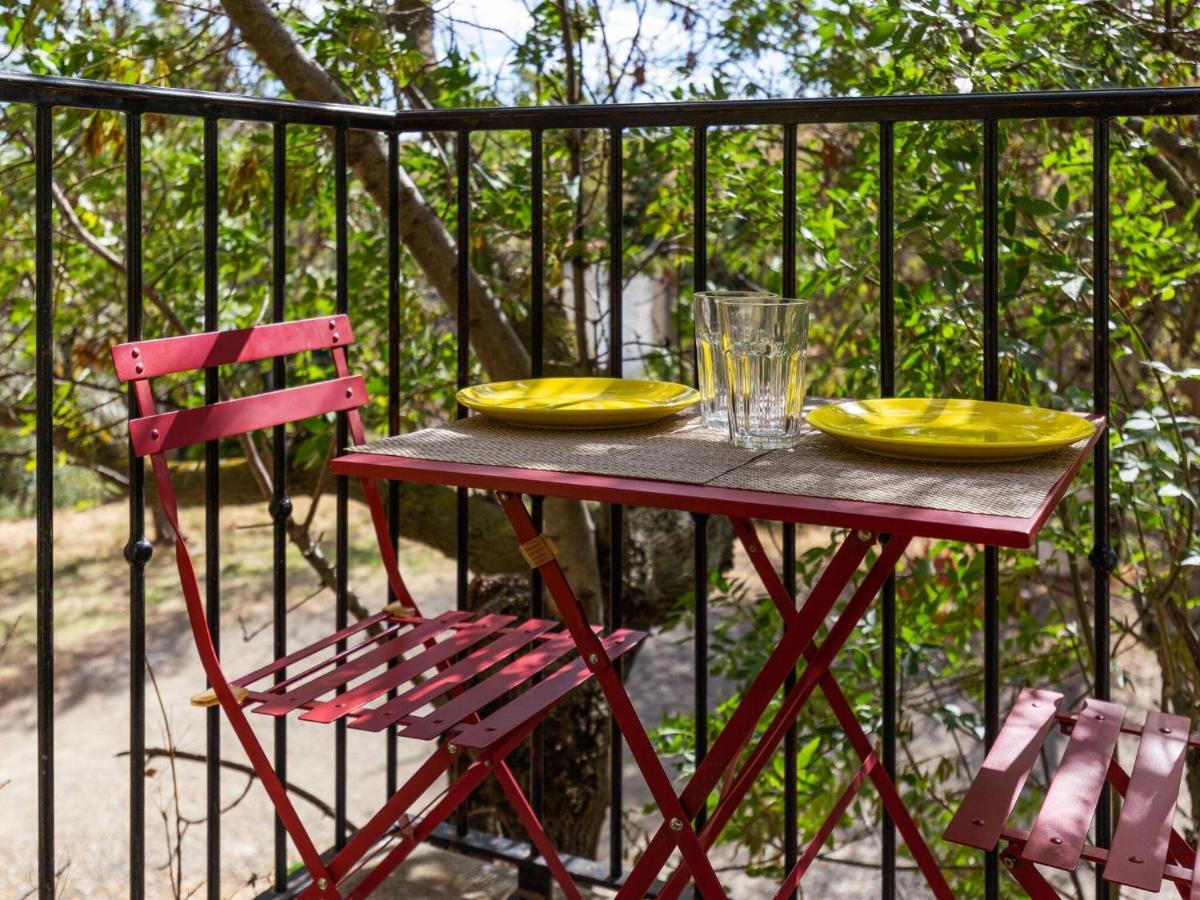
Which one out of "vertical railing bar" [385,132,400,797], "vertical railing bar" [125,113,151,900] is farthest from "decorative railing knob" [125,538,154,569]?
"vertical railing bar" [385,132,400,797]

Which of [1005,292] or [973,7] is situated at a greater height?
[973,7]

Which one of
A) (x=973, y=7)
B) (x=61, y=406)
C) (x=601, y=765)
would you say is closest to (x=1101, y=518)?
(x=973, y=7)

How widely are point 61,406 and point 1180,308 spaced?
11.6 ft

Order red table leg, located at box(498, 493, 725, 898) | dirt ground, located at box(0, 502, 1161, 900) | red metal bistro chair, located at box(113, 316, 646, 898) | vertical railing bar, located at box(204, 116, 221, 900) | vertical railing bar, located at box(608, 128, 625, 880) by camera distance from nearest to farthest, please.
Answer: red table leg, located at box(498, 493, 725, 898)
red metal bistro chair, located at box(113, 316, 646, 898)
vertical railing bar, located at box(204, 116, 221, 900)
vertical railing bar, located at box(608, 128, 625, 880)
dirt ground, located at box(0, 502, 1161, 900)

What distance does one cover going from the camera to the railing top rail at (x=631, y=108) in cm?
163

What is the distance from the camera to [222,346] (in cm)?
179

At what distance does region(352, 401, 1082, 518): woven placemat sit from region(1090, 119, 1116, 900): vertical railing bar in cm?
38

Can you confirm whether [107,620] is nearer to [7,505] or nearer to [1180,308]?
[7,505]

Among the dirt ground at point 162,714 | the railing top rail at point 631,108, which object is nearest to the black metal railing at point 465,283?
the railing top rail at point 631,108

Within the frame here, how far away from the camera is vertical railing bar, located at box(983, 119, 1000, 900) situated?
183 cm

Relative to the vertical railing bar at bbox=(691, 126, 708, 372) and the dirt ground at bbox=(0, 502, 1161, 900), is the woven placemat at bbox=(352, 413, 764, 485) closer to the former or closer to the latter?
the vertical railing bar at bbox=(691, 126, 708, 372)

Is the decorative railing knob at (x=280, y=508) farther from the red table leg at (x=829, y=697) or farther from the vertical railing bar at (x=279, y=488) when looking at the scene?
the red table leg at (x=829, y=697)

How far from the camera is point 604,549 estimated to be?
4141 millimetres

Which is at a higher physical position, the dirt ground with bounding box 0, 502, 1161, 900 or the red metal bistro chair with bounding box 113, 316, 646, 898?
the red metal bistro chair with bounding box 113, 316, 646, 898
